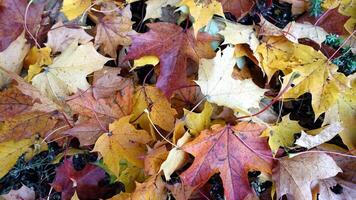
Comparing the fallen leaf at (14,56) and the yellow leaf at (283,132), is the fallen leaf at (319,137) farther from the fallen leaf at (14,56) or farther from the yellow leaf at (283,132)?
the fallen leaf at (14,56)

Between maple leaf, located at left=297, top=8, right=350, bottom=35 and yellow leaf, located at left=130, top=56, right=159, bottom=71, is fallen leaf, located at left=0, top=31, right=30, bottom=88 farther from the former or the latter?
maple leaf, located at left=297, top=8, right=350, bottom=35

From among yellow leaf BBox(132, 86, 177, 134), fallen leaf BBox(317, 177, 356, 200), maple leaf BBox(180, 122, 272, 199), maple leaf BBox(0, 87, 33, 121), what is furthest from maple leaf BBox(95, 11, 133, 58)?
fallen leaf BBox(317, 177, 356, 200)

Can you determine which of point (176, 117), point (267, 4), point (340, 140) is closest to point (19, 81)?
point (176, 117)

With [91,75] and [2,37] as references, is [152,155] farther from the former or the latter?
[2,37]

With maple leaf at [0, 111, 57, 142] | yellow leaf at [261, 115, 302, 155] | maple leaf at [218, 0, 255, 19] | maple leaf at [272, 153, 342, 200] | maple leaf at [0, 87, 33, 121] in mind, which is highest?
maple leaf at [218, 0, 255, 19]

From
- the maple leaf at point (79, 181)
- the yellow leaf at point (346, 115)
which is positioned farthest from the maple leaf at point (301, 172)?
the maple leaf at point (79, 181)
